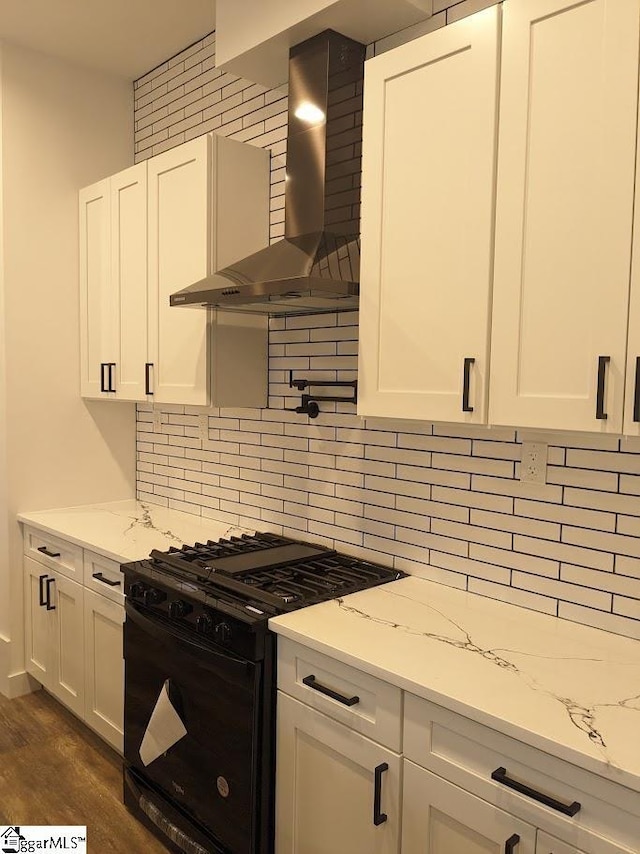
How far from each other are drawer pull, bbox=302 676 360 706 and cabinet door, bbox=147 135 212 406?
1303mm

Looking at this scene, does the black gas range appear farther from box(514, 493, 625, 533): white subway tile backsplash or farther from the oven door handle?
box(514, 493, 625, 533): white subway tile backsplash

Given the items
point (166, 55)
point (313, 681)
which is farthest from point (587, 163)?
point (166, 55)

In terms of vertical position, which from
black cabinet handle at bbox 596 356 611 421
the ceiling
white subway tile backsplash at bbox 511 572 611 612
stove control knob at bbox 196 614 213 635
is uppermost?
the ceiling

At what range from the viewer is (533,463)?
81.6 inches

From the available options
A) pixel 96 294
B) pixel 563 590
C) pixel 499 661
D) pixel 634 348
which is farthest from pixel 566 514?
pixel 96 294

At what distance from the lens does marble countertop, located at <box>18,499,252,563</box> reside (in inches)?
113

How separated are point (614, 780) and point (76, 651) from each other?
2.48m

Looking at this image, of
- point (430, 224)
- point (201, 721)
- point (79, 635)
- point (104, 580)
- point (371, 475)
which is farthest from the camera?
point (79, 635)

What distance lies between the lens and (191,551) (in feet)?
8.68

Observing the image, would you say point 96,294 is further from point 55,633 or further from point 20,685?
point 20,685

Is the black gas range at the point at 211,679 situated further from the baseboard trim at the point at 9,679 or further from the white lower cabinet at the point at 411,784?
the baseboard trim at the point at 9,679

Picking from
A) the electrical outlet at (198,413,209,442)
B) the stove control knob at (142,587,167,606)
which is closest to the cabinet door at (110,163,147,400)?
the electrical outlet at (198,413,209,442)

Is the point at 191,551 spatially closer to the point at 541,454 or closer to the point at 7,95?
the point at 541,454

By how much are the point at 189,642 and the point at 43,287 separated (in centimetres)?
216
